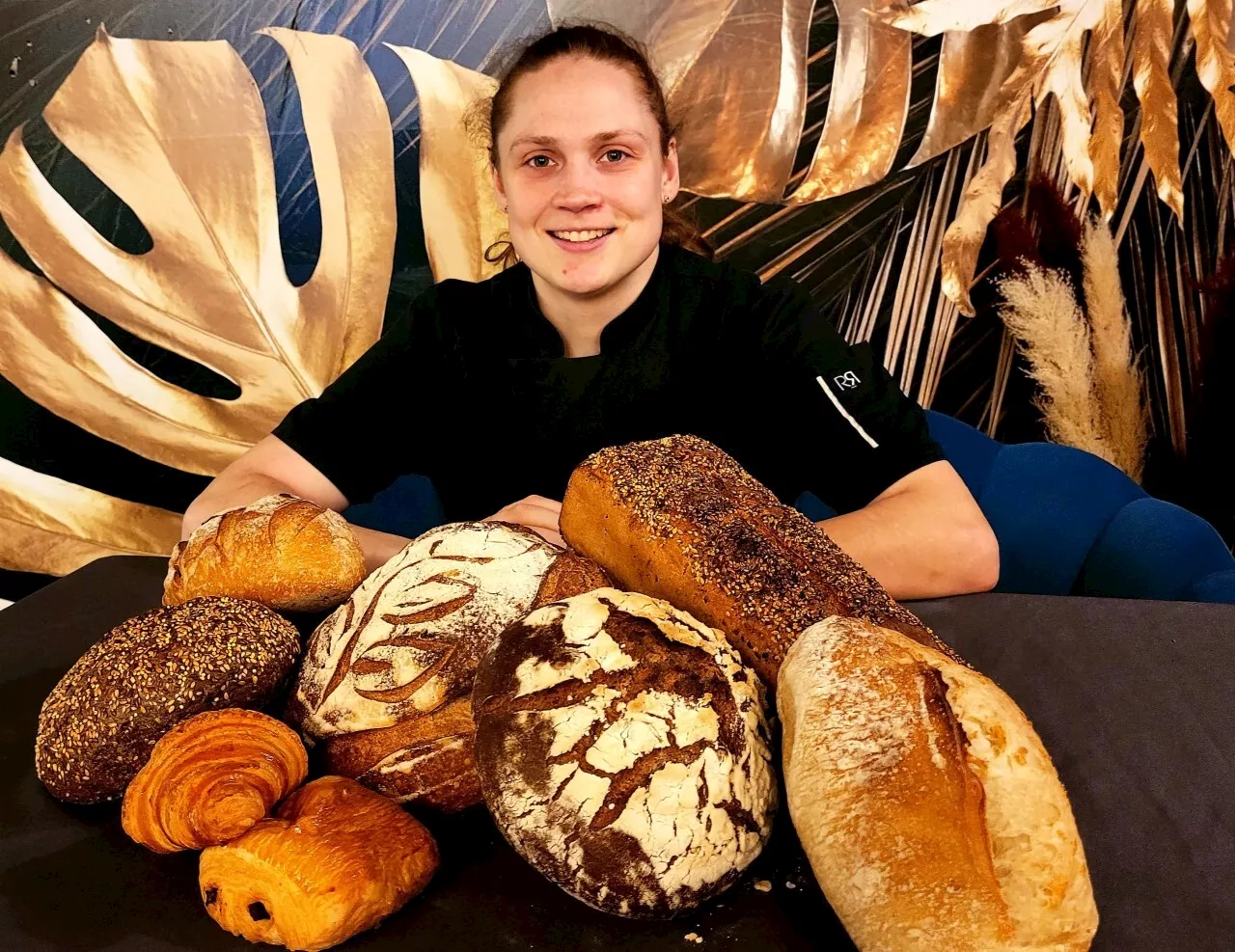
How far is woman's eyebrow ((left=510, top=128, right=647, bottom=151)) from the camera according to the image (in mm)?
1258

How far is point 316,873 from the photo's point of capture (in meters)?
0.52

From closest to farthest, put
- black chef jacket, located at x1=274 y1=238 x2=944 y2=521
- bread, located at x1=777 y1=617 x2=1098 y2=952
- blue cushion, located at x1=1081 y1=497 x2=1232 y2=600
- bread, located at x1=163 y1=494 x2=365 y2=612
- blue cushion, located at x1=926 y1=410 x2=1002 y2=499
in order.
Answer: bread, located at x1=777 y1=617 x2=1098 y2=952 < bread, located at x1=163 y1=494 x2=365 y2=612 < blue cushion, located at x1=1081 y1=497 x2=1232 y2=600 < black chef jacket, located at x1=274 y1=238 x2=944 y2=521 < blue cushion, located at x1=926 y1=410 x2=1002 y2=499

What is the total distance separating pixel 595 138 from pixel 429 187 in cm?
71

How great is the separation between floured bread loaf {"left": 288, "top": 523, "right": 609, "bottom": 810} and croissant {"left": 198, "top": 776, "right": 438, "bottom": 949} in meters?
0.05

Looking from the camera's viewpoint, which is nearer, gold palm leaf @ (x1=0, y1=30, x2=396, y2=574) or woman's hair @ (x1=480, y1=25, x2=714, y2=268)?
woman's hair @ (x1=480, y1=25, x2=714, y2=268)

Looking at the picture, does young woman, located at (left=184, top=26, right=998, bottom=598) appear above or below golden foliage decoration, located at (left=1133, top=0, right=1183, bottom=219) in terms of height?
below

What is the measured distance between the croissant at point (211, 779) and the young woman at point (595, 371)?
21.2 inches

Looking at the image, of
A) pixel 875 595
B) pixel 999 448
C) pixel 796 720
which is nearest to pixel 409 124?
pixel 999 448

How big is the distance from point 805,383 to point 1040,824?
905 mm

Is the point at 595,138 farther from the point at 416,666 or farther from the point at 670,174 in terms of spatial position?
the point at 416,666

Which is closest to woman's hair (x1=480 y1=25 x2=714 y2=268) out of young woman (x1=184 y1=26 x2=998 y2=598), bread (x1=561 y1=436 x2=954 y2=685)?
young woman (x1=184 y1=26 x2=998 y2=598)

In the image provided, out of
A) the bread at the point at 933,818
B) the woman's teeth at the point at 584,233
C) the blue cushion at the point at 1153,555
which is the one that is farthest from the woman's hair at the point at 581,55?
the bread at the point at 933,818

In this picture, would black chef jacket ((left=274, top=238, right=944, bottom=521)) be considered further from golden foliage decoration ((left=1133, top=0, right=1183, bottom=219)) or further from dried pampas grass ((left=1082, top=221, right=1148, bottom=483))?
golden foliage decoration ((left=1133, top=0, right=1183, bottom=219))

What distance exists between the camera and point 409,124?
183cm
